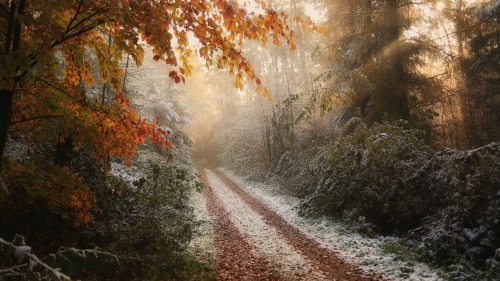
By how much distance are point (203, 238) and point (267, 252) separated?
8.87 ft

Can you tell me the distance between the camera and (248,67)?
404 centimetres

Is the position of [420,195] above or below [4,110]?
below

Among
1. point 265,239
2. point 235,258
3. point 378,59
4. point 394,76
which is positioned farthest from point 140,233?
point 378,59

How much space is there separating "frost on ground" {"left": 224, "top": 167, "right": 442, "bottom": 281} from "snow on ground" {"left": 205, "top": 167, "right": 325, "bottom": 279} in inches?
45.7

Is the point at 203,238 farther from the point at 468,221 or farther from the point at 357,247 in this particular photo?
the point at 468,221

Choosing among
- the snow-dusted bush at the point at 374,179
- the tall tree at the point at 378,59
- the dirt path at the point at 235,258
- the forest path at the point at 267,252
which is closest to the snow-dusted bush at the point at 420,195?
the snow-dusted bush at the point at 374,179

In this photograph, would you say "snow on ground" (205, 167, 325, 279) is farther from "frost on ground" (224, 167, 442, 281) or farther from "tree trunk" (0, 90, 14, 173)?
"tree trunk" (0, 90, 14, 173)

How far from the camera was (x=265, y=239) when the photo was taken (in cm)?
1073

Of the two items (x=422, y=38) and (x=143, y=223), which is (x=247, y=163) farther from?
(x=143, y=223)

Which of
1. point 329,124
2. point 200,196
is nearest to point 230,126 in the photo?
point 329,124

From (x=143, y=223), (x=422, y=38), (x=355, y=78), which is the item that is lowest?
(x=143, y=223)

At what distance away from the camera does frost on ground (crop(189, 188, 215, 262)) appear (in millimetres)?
9348

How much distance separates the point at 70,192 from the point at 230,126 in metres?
43.6

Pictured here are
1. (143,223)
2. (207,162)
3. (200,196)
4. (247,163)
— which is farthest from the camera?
(207,162)
